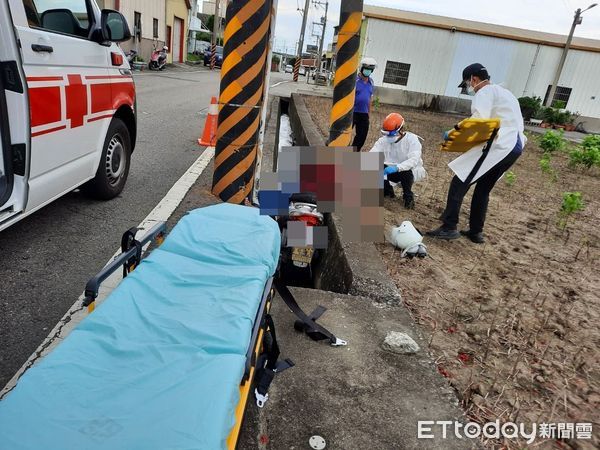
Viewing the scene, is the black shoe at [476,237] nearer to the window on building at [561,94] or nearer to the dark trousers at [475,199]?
the dark trousers at [475,199]

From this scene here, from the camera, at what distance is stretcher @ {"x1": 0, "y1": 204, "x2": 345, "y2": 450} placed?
3.84 feet

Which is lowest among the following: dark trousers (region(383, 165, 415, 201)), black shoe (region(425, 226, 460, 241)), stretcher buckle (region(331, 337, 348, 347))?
black shoe (region(425, 226, 460, 241))

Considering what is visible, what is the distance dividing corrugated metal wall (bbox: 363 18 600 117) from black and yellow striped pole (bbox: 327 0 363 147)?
64.5ft

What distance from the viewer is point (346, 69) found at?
4949mm

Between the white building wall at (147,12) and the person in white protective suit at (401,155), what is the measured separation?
2057 centimetres

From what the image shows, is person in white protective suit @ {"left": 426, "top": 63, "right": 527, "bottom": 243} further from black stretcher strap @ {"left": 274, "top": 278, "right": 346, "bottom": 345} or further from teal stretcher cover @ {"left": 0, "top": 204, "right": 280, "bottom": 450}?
teal stretcher cover @ {"left": 0, "top": 204, "right": 280, "bottom": 450}

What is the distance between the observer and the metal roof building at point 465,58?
2310 cm

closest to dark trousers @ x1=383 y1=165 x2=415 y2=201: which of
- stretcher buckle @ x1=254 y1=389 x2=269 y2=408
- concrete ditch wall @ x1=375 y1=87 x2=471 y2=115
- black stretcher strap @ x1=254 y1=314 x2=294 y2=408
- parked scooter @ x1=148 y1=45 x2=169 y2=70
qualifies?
black stretcher strap @ x1=254 y1=314 x2=294 y2=408

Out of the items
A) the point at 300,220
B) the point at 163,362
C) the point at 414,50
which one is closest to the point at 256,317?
the point at 163,362

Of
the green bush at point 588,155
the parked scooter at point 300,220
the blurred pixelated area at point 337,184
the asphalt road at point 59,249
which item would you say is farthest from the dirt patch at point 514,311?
the green bush at point 588,155

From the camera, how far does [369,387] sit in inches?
80.1

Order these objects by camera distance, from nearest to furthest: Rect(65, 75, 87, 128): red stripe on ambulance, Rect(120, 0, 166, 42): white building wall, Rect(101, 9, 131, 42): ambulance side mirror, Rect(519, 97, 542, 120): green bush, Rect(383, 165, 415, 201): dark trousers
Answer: Rect(65, 75, 87, 128): red stripe on ambulance
Rect(101, 9, 131, 42): ambulance side mirror
Rect(383, 165, 415, 201): dark trousers
Rect(120, 0, 166, 42): white building wall
Rect(519, 97, 542, 120): green bush

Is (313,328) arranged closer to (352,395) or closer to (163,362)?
(352,395)

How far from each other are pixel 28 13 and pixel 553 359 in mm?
3831
